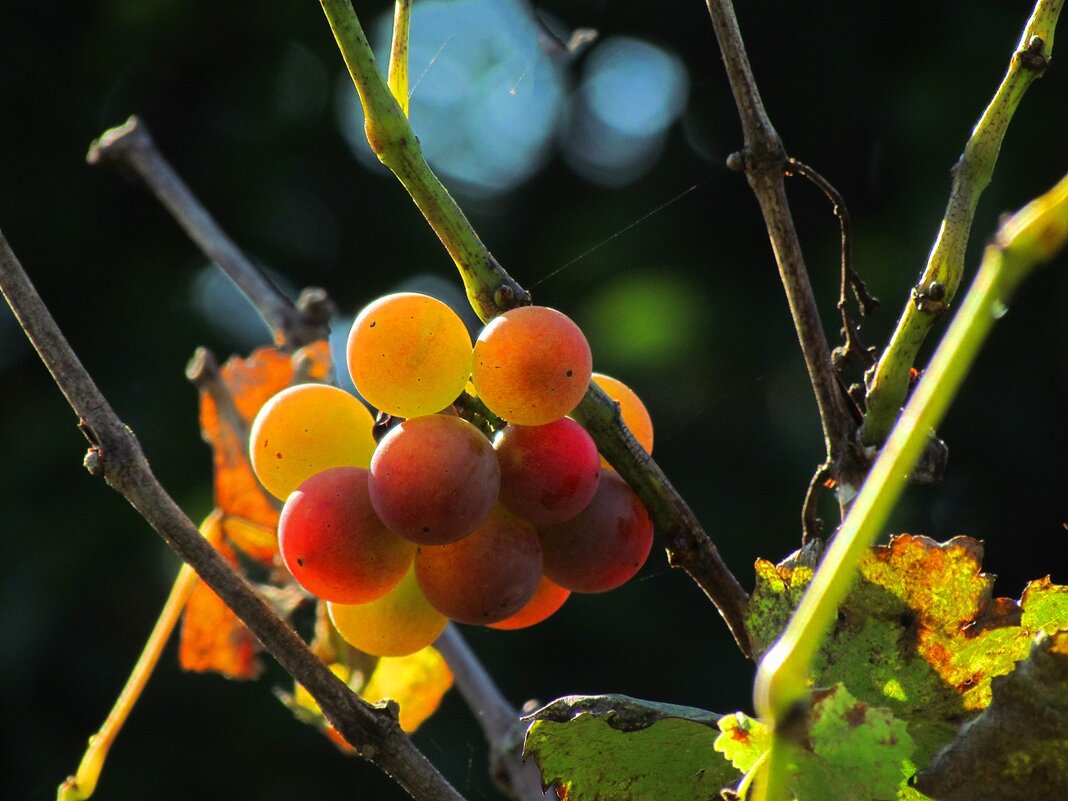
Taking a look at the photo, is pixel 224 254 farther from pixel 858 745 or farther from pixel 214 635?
pixel 858 745

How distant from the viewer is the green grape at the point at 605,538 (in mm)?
364

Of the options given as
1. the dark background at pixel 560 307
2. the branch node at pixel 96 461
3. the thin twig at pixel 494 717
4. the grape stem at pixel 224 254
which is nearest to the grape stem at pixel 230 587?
the branch node at pixel 96 461

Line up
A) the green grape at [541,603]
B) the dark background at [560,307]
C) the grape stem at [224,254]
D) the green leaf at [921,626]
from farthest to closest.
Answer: the dark background at [560,307] → the grape stem at [224,254] → the green grape at [541,603] → the green leaf at [921,626]

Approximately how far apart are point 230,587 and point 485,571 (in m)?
0.08

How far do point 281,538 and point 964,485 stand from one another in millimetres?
2160

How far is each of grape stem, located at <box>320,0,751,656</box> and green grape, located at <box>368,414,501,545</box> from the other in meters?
0.03

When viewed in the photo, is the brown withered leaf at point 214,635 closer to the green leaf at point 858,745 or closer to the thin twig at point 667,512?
the thin twig at point 667,512

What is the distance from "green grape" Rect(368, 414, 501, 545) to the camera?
34cm

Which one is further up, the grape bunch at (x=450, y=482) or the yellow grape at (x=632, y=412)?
the grape bunch at (x=450, y=482)

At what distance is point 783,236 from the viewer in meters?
0.38

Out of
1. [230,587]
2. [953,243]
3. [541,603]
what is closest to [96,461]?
[230,587]

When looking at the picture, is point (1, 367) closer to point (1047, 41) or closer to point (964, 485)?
point (964, 485)

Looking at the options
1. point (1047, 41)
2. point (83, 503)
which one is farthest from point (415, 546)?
point (83, 503)

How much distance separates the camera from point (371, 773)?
256 centimetres
